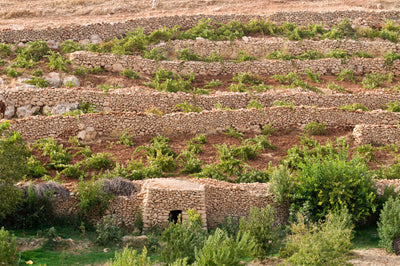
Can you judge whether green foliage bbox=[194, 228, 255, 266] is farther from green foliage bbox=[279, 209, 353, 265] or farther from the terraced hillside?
the terraced hillside

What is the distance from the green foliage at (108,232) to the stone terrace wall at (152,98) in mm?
7352

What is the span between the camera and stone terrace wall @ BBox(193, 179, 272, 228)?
17.2m

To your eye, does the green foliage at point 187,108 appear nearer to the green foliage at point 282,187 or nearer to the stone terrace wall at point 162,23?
the green foliage at point 282,187

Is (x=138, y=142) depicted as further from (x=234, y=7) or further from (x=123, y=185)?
(x=234, y=7)

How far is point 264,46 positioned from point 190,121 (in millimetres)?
8623

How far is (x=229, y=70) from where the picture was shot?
27.0 m

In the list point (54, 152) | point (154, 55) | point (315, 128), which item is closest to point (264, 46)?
point (154, 55)

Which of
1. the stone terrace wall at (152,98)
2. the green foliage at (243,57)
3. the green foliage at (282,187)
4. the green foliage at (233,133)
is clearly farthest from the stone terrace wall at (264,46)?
the green foliage at (282,187)

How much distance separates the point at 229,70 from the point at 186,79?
2.41 meters

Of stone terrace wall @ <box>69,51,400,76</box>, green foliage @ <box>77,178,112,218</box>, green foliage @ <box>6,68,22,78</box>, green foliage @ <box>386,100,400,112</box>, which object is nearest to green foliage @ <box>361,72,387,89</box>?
stone terrace wall @ <box>69,51,400,76</box>

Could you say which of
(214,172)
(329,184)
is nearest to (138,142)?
(214,172)

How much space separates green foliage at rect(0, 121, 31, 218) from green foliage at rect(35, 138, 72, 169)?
133 inches

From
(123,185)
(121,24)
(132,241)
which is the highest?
(121,24)

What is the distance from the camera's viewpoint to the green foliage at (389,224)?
15.5m
